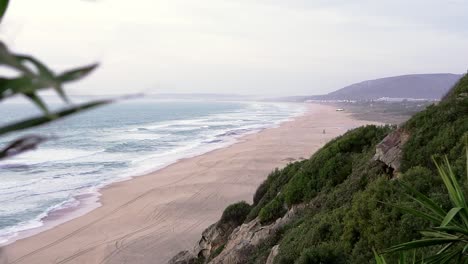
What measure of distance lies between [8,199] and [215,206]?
11.2 meters

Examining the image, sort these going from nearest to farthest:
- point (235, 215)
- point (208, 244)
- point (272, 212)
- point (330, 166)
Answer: point (330, 166) → point (272, 212) → point (208, 244) → point (235, 215)

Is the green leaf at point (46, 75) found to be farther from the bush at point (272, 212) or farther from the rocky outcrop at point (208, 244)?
the rocky outcrop at point (208, 244)

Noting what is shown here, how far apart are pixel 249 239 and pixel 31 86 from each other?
31.5 ft

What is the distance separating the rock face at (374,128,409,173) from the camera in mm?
8531

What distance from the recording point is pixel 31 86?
0.71 meters

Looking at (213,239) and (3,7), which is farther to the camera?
(213,239)

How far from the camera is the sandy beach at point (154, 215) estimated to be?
16453 millimetres

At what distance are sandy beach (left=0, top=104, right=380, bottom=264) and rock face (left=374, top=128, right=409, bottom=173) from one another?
322 inches

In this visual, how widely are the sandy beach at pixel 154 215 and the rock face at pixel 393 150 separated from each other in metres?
8.18

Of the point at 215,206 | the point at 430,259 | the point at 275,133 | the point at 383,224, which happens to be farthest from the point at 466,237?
the point at 275,133

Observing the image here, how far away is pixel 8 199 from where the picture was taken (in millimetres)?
23734

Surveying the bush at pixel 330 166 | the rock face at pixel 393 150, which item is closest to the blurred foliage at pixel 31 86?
the rock face at pixel 393 150

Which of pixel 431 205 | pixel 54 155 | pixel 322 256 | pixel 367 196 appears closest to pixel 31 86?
pixel 431 205

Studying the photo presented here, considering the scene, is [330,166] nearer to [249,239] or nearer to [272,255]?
[249,239]
